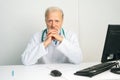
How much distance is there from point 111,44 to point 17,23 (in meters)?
1.51

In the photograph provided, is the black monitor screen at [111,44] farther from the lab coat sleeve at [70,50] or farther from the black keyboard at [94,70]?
the lab coat sleeve at [70,50]

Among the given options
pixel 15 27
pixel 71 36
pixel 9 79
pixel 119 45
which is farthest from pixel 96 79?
pixel 15 27

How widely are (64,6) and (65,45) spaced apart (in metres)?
1.02

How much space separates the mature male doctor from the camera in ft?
7.40

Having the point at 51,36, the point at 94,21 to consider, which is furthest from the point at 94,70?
the point at 94,21

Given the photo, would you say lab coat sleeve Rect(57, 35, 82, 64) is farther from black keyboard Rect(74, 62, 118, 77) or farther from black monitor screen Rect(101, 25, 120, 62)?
black monitor screen Rect(101, 25, 120, 62)

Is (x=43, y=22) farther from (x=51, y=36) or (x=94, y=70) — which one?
(x=94, y=70)

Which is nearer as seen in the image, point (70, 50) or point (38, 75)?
point (38, 75)

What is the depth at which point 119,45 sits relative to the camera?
1843 mm

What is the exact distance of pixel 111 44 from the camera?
5.92 ft

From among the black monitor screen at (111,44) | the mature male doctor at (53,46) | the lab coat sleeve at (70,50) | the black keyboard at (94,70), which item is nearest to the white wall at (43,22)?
the mature male doctor at (53,46)

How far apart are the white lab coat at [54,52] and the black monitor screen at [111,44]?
514mm

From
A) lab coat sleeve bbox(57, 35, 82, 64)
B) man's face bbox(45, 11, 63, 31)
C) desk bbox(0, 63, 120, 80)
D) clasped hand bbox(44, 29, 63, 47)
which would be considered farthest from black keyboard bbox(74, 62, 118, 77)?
man's face bbox(45, 11, 63, 31)

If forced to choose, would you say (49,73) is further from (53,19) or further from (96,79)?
(53,19)
